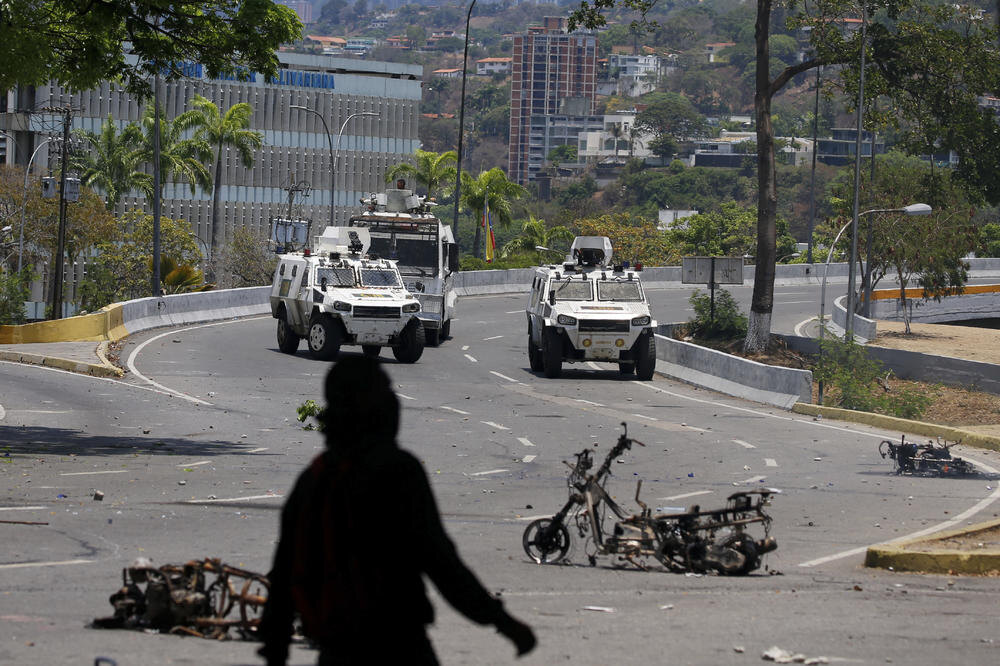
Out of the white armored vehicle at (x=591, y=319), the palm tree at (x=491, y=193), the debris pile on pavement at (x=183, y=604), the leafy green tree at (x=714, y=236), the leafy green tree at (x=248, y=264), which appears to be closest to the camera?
the debris pile on pavement at (x=183, y=604)

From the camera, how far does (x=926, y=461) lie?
18234 millimetres

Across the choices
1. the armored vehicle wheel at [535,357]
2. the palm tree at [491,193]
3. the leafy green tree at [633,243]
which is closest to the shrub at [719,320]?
the armored vehicle wheel at [535,357]

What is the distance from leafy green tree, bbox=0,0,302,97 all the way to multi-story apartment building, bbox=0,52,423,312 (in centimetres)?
8194

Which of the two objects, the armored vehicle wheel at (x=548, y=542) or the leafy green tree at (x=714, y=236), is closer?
the armored vehicle wheel at (x=548, y=542)

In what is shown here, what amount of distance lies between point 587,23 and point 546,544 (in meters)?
24.6

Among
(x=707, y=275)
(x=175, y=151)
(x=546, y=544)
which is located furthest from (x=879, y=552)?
(x=175, y=151)

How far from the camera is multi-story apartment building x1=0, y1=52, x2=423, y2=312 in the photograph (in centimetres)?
10488

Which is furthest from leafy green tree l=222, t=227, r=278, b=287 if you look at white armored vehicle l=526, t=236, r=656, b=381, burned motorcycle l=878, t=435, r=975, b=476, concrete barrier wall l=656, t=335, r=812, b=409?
burned motorcycle l=878, t=435, r=975, b=476

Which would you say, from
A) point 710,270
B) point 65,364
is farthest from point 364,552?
point 710,270

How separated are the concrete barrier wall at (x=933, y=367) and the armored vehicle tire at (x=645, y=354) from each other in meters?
5.92

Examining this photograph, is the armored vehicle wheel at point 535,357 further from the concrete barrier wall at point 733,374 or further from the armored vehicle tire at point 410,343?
the concrete barrier wall at point 733,374

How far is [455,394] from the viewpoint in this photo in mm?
25984

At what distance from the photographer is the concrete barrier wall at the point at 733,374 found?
27000 mm

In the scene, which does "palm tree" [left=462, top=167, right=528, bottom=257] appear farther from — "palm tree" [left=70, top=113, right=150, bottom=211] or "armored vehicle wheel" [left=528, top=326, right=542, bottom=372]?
"armored vehicle wheel" [left=528, top=326, right=542, bottom=372]
